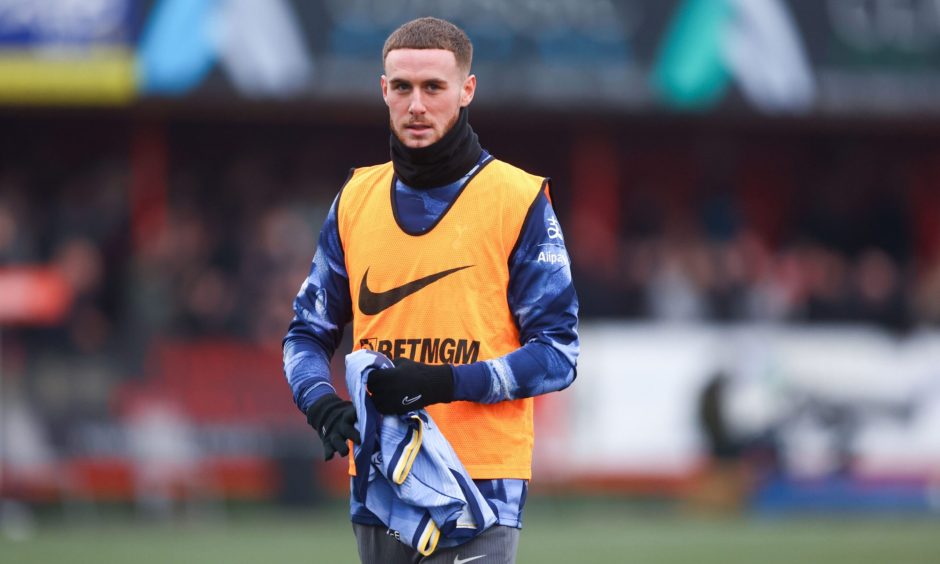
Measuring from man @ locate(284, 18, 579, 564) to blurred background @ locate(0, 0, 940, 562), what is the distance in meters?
7.13

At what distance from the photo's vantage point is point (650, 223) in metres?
18.4

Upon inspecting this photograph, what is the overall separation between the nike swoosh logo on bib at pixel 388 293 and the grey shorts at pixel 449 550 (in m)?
0.63

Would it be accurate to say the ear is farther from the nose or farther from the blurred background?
the blurred background

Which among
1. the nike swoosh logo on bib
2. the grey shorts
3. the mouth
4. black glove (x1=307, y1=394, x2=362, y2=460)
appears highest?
the mouth

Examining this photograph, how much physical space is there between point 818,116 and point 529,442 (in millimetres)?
13455

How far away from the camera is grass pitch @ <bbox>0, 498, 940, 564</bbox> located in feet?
37.1

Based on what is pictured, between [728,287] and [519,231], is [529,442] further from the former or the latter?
[728,287]

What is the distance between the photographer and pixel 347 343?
1486 centimetres

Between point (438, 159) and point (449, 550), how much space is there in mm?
1107

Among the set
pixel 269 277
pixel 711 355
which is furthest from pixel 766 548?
pixel 269 277

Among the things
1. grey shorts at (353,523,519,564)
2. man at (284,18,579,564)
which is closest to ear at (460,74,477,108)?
man at (284,18,579,564)

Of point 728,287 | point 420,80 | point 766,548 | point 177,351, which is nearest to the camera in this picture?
point 420,80

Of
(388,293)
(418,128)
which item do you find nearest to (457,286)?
(388,293)

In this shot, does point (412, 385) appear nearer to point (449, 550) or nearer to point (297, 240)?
point (449, 550)
